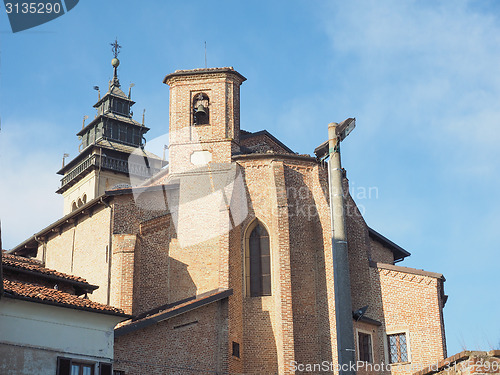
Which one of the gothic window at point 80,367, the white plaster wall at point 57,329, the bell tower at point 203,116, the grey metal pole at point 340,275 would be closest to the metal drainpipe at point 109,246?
the bell tower at point 203,116

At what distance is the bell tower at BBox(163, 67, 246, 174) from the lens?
1190 inches

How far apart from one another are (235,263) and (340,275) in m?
17.4

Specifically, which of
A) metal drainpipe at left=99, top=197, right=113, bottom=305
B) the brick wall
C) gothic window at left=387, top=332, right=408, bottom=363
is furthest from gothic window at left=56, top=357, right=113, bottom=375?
gothic window at left=387, top=332, right=408, bottom=363

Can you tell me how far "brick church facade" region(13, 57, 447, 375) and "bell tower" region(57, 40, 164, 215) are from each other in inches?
740

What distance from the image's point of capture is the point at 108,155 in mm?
52219

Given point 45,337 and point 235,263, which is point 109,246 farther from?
point 45,337

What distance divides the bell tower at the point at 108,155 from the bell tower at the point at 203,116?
20.6 metres

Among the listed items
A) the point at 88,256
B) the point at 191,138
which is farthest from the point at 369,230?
the point at 88,256

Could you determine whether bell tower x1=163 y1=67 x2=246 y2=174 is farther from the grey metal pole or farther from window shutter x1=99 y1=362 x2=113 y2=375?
the grey metal pole

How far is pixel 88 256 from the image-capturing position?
3156 centimetres

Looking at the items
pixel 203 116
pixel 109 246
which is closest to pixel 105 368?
pixel 109 246

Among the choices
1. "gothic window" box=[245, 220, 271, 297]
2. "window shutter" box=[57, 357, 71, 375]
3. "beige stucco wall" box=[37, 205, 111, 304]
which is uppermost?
"beige stucco wall" box=[37, 205, 111, 304]

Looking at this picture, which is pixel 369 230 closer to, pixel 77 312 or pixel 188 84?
pixel 188 84

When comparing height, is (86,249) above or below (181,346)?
above
